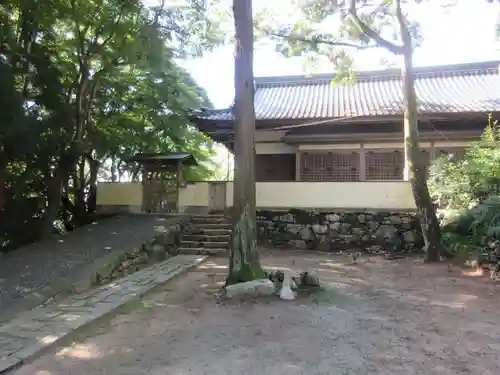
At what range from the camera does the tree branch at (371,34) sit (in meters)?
10.1

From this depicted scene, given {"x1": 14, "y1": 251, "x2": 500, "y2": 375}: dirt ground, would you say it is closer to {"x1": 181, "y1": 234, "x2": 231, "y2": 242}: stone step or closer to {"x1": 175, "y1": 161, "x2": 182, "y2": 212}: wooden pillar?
{"x1": 181, "y1": 234, "x2": 231, "y2": 242}: stone step

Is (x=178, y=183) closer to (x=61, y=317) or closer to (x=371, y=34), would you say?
(x=371, y=34)

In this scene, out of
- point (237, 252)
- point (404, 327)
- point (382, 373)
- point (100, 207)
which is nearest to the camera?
point (382, 373)

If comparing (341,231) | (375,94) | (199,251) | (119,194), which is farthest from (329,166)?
(119,194)

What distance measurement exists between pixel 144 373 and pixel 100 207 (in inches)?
459

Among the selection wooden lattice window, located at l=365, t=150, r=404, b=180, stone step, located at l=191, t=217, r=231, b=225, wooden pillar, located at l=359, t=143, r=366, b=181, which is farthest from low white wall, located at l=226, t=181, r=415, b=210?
wooden lattice window, located at l=365, t=150, r=404, b=180

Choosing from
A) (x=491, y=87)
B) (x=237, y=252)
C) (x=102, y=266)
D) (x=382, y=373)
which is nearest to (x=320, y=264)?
(x=237, y=252)

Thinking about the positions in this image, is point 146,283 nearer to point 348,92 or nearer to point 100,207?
point 100,207

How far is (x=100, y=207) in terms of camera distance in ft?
47.8

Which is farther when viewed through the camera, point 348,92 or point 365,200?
point 348,92

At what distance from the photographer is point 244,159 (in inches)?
268

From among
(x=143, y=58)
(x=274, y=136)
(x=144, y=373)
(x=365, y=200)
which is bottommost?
(x=144, y=373)

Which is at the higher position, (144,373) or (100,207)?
(100,207)

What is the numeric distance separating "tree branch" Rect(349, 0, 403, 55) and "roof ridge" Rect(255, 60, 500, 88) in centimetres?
617
